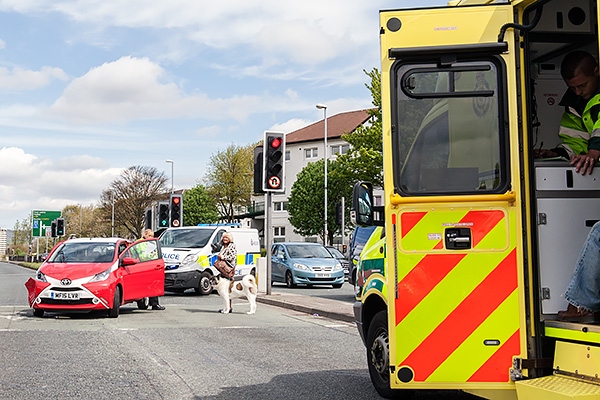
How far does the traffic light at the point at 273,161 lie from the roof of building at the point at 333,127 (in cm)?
6805

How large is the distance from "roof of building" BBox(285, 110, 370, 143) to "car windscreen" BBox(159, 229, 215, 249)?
65.1 meters

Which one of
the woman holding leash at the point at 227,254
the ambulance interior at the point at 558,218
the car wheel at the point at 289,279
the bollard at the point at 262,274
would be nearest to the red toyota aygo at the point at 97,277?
the woman holding leash at the point at 227,254

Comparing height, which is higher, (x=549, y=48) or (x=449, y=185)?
(x=549, y=48)

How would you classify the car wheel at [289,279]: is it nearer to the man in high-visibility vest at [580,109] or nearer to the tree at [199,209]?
the man in high-visibility vest at [580,109]

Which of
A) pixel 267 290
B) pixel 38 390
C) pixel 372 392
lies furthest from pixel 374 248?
pixel 267 290

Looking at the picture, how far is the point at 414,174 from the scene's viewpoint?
5246 millimetres

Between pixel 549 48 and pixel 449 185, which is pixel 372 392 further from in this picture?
pixel 549 48

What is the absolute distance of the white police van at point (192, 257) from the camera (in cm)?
2203

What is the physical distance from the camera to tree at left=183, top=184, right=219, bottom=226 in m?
92.8

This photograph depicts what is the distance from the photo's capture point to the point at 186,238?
76.5 feet

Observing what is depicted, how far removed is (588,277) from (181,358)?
6.43m

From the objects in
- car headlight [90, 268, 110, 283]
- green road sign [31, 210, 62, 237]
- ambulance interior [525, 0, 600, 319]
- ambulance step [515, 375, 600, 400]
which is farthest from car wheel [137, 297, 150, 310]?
green road sign [31, 210, 62, 237]

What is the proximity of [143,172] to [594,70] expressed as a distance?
89.3m

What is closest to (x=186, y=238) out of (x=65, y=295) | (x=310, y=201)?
(x=65, y=295)
